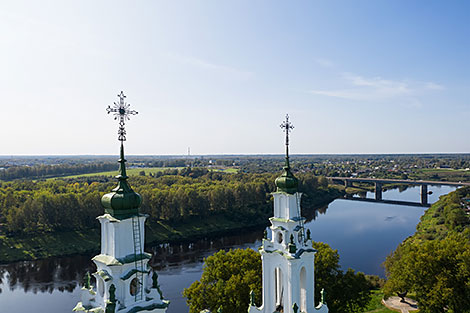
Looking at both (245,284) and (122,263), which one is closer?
(122,263)

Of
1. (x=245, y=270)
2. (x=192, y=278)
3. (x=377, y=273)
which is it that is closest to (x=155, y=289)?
(x=245, y=270)

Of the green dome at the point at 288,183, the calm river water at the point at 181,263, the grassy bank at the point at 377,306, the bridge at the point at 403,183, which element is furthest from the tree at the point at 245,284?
the bridge at the point at 403,183

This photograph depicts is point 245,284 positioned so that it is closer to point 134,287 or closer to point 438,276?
point 134,287

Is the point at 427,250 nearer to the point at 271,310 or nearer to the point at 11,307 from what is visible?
the point at 271,310

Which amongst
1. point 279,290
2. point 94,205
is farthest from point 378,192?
point 279,290

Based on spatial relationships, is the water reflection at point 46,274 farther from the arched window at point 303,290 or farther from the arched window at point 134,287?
the arched window at point 303,290
